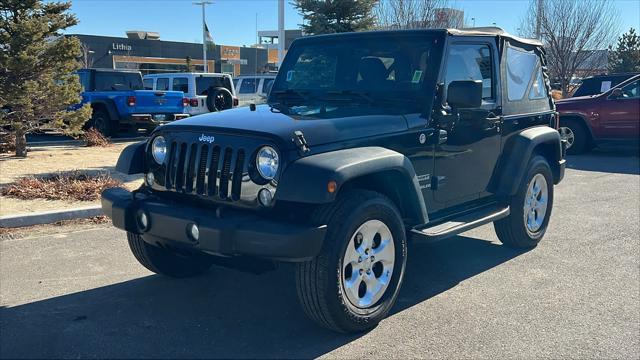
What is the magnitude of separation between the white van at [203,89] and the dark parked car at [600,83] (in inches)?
355

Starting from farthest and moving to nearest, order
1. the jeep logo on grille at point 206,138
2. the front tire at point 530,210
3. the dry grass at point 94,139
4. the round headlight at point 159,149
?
the dry grass at point 94,139, the front tire at point 530,210, the round headlight at point 159,149, the jeep logo on grille at point 206,138

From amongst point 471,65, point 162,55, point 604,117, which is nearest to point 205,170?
point 471,65

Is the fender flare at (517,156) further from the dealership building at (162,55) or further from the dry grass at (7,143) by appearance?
the dealership building at (162,55)

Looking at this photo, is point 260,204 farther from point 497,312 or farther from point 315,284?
point 497,312

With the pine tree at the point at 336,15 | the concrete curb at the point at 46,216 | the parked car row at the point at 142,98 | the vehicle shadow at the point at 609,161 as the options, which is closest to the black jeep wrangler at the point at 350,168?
the concrete curb at the point at 46,216

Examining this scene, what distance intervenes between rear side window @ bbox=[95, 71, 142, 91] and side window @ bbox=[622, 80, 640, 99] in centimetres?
1179

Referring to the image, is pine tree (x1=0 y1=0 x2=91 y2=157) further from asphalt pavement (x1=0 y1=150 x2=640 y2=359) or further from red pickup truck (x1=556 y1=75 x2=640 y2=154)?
red pickup truck (x1=556 y1=75 x2=640 y2=154)

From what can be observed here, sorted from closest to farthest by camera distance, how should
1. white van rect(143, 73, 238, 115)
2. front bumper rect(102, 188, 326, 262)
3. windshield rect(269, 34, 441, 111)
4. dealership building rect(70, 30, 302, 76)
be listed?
front bumper rect(102, 188, 326, 262)
windshield rect(269, 34, 441, 111)
white van rect(143, 73, 238, 115)
dealership building rect(70, 30, 302, 76)

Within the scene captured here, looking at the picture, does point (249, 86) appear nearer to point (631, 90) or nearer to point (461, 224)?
point (631, 90)

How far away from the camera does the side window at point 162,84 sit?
16.8m

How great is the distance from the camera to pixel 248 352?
11.4ft

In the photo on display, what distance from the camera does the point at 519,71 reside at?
18.7 feet

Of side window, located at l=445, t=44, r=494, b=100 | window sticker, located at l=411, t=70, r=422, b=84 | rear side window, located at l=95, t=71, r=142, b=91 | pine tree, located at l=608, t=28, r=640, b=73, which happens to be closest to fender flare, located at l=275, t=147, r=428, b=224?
window sticker, located at l=411, t=70, r=422, b=84

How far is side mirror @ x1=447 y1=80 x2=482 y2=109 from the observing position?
14.1 feet
